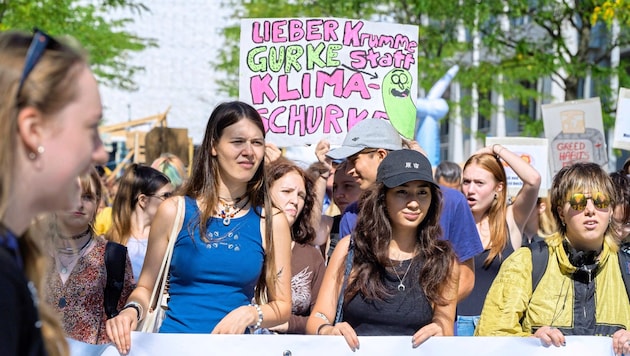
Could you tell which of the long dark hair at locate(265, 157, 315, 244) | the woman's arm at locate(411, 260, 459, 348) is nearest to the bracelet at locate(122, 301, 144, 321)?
the woman's arm at locate(411, 260, 459, 348)

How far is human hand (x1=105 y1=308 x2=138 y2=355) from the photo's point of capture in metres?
3.99

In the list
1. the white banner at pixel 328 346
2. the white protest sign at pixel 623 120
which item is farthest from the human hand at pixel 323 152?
the white protest sign at pixel 623 120

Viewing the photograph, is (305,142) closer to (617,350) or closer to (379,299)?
(379,299)

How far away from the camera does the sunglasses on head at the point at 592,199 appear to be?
4.61 metres

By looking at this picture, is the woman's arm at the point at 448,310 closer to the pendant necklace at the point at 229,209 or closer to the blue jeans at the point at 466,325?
the pendant necklace at the point at 229,209

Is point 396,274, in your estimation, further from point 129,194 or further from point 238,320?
point 129,194

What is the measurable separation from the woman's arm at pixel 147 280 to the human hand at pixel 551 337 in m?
1.69

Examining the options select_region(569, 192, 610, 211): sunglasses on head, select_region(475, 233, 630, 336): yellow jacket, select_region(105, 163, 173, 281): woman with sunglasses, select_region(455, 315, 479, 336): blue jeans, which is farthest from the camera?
select_region(105, 163, 173, 281): woman with sunglasses

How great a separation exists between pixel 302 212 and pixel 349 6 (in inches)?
541

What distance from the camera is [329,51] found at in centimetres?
695

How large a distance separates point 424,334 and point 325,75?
122 inches

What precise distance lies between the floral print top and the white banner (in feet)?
1.31

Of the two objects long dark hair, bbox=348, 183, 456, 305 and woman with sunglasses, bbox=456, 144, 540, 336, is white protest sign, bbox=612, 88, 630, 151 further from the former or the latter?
long dark hair, bbox=348, 183, 456, 305

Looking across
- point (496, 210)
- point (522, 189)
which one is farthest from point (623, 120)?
point (496, 210)
